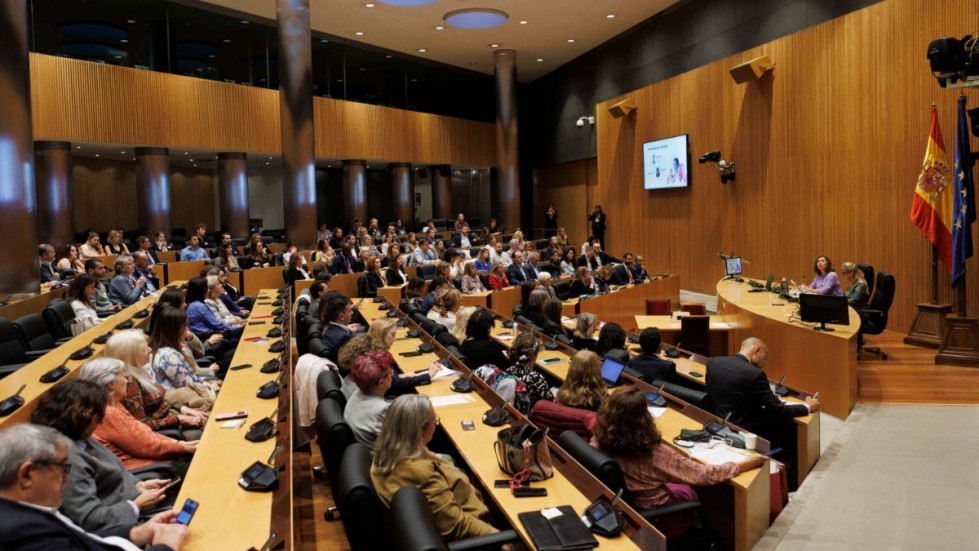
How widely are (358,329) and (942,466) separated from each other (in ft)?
16.4

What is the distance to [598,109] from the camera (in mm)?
16141

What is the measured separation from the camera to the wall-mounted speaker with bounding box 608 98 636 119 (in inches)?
571

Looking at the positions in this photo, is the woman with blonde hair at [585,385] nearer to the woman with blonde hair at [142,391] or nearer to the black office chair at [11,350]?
the woman with blonde hair at [142,391]

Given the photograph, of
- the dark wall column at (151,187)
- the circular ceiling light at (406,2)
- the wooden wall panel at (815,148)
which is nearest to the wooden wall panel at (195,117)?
the dark wall column at (151,187)

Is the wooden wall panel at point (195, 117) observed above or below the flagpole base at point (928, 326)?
above

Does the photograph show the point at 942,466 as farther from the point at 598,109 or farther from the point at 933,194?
the point at 598,109

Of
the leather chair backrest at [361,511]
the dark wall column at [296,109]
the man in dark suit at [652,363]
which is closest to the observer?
the leather chair backrest at [361,511]

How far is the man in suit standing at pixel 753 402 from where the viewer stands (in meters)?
4.28

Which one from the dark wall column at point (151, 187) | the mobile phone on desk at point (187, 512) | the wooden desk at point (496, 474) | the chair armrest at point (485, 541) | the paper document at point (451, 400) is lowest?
the chair armrest at point (485, 541)

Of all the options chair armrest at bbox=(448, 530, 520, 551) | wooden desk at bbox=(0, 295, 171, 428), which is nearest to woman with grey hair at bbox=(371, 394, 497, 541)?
chair armrest at bbox=(448, 530, 520, 551)

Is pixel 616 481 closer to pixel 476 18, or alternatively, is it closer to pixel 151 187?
pixel 151 187

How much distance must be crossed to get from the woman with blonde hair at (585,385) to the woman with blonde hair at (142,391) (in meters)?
2.18

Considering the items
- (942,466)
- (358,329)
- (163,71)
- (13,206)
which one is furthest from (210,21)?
(942,466)

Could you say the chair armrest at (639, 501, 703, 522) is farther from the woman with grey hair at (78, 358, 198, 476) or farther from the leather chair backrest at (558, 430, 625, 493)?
the woman with grey hair at (78, 358, 198, 476)
